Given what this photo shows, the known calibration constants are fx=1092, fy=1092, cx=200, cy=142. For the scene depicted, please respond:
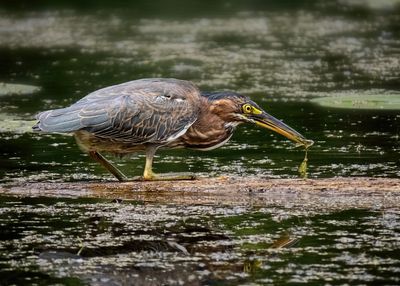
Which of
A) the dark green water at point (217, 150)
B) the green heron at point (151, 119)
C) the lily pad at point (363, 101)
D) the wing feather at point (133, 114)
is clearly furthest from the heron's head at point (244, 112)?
the lily pad at point (363, 101)

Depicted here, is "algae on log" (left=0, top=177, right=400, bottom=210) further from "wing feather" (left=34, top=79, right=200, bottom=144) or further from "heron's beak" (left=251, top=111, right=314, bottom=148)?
"heron's beak" (left=251, top=111, right=314, bottom=148)

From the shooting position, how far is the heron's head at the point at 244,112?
877 cm

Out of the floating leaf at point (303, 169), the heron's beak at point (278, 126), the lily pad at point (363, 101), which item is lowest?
the floating leaf at point (303, 169)

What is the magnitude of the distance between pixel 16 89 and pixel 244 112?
20.1 feet

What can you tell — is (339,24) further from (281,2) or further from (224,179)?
(224,179)

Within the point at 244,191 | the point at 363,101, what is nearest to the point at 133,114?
the point at 244,191

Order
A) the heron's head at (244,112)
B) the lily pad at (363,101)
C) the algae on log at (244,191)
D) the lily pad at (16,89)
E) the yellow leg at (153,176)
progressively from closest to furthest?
the algae on log at (244,191) < the yellow leg at (153,176) < the heron's head at (244,112) < the lily pad at (363,101) < the lily pad at (16,89)

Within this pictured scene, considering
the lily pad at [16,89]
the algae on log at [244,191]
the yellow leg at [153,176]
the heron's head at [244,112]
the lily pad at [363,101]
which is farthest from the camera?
the lily pad at [16,89]

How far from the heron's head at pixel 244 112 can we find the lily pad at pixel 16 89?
18.9ft

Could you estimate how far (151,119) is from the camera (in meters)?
8.63

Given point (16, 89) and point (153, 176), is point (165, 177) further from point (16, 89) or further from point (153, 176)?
point (16, 89)

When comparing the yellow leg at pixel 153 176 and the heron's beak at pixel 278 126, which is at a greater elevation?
the heron's beak at pixel 278 126

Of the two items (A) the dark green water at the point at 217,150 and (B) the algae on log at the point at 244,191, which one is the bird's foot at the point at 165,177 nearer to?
(B) the algae on log at the point at 244,191

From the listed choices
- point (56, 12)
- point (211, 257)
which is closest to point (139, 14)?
point (56, 12)
